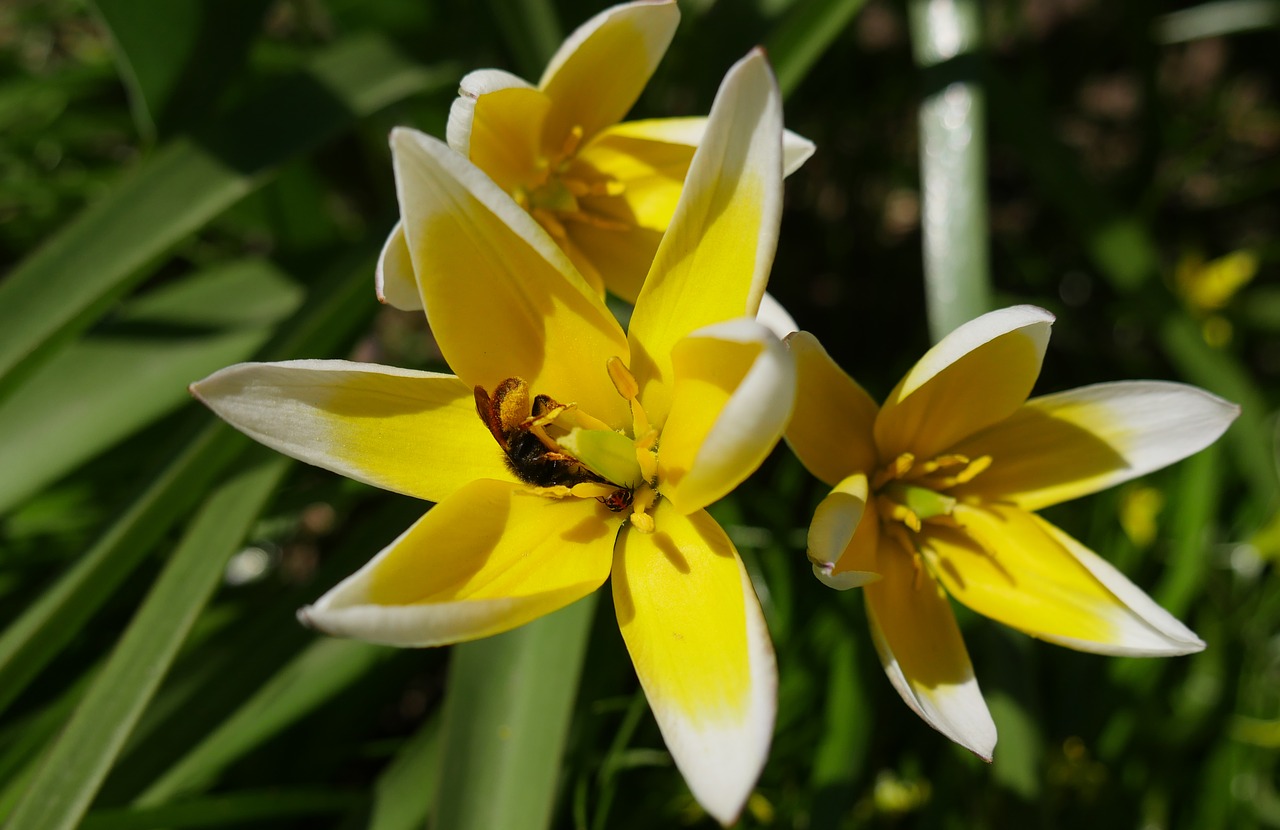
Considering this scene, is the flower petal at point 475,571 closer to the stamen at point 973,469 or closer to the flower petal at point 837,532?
the flower petal at point 837,532

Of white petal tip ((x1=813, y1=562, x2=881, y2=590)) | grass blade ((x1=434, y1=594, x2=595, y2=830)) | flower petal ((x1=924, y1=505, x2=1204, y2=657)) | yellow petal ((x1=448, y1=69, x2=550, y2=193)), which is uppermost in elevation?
yellow petal ((x1=448, y1=69, x2=550, y2=193))

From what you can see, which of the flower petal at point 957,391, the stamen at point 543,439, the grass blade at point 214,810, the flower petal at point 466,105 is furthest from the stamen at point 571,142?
the grass blade at point 214,810

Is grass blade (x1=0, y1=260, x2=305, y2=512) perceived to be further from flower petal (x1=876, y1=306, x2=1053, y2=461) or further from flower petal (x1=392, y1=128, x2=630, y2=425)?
flower petal (x1=876, y1=306, x2=1053, y2=461)

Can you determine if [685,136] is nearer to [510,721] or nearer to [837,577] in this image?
[837,577]

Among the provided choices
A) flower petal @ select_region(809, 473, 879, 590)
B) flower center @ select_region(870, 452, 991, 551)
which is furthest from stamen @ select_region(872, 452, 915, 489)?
flower petal @ select_region(809, 473, 879, 590)

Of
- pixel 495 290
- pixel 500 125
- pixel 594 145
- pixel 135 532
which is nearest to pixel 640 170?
pixel 594 145
